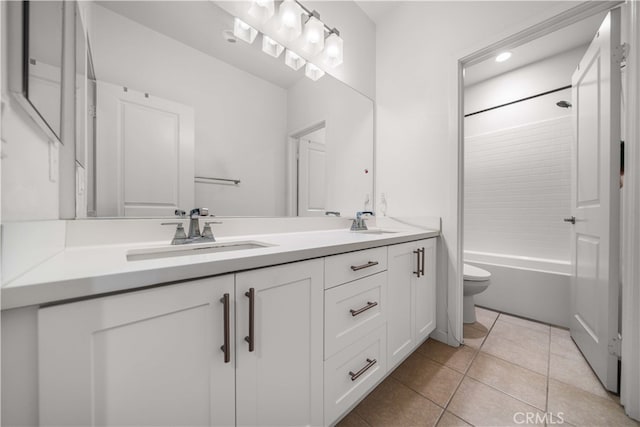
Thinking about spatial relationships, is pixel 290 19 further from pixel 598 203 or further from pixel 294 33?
pixel 598 203

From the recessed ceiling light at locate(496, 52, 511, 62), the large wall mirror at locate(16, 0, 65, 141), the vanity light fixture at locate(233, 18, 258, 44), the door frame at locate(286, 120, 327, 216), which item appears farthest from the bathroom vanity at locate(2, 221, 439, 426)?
the recessed ceiling light at locate(496, 52, 511, 62)

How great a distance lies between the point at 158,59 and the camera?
1.04m

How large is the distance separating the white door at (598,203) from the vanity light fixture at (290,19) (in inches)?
65.7

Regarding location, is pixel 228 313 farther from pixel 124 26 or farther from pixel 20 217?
pixel 124 26

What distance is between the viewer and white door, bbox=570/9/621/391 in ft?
4.00

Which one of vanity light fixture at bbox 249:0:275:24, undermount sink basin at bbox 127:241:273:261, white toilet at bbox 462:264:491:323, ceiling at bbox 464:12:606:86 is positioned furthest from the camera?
ceiling at bbox 464:12:606:86

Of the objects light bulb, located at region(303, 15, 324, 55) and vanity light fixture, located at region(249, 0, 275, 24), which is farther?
light bulb, located at region(303, 15, 324, 55)

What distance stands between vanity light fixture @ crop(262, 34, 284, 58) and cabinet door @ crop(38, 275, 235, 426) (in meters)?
1.40

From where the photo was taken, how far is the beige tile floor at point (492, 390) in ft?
3.52

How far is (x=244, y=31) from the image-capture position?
1336 mm

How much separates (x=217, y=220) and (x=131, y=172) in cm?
39

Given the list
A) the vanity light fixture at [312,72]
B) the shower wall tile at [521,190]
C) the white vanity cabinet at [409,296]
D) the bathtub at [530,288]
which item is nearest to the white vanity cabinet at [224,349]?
the white vanity cabinet at [409,296]

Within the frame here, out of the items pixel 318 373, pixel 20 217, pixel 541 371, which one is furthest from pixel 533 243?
pixel 20 217

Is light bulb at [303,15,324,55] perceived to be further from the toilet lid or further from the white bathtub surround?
the toilet lid
